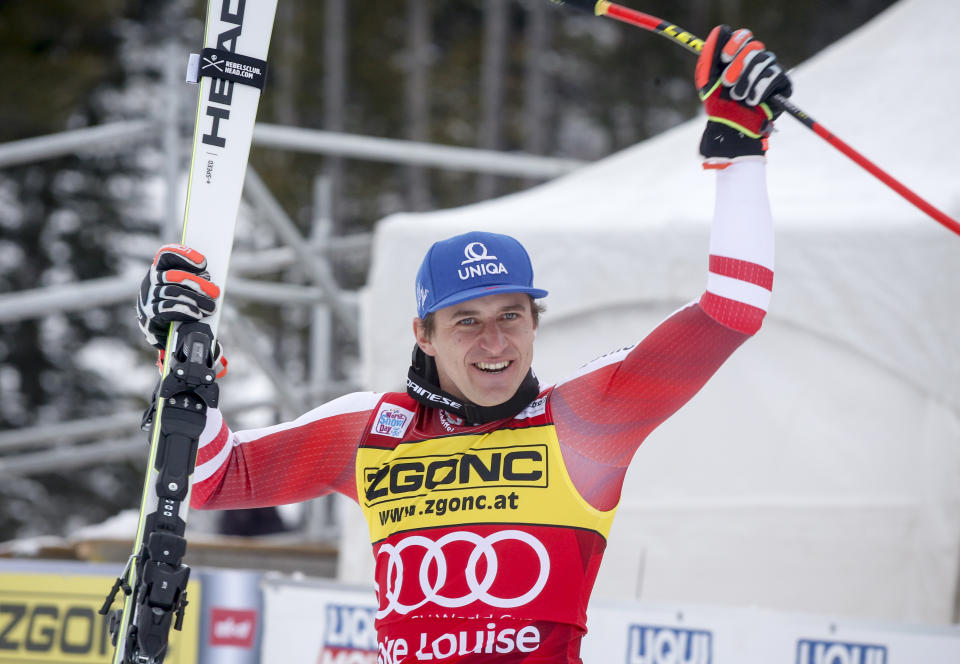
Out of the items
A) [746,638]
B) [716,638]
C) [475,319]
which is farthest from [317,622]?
[475,319]

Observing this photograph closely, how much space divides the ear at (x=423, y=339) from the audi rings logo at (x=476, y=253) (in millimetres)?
228

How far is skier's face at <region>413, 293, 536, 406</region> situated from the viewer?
277cm

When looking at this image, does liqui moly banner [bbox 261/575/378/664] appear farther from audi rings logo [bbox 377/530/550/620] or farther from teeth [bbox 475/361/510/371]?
teeth [bbox 475/361/510/371]

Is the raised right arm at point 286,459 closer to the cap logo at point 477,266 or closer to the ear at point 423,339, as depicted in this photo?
the ear at point 423,339

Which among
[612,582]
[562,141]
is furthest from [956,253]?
[562,141]

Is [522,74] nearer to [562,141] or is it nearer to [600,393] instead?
[562,141]

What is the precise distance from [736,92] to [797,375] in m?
2.89

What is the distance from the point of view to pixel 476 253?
2.84 metres

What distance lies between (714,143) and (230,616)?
309 cm

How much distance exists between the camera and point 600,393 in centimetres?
280

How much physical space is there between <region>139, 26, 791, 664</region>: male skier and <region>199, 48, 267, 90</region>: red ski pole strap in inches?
25.1

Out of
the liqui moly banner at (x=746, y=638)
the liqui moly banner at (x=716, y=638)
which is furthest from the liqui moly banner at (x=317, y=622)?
the liqui moly banner at (x=746, y=638)

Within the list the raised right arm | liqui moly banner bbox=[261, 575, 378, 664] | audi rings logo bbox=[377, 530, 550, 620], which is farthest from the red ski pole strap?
liqui moly banner bbox=[261, 575, 378, 664]

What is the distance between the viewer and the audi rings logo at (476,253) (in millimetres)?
2824
